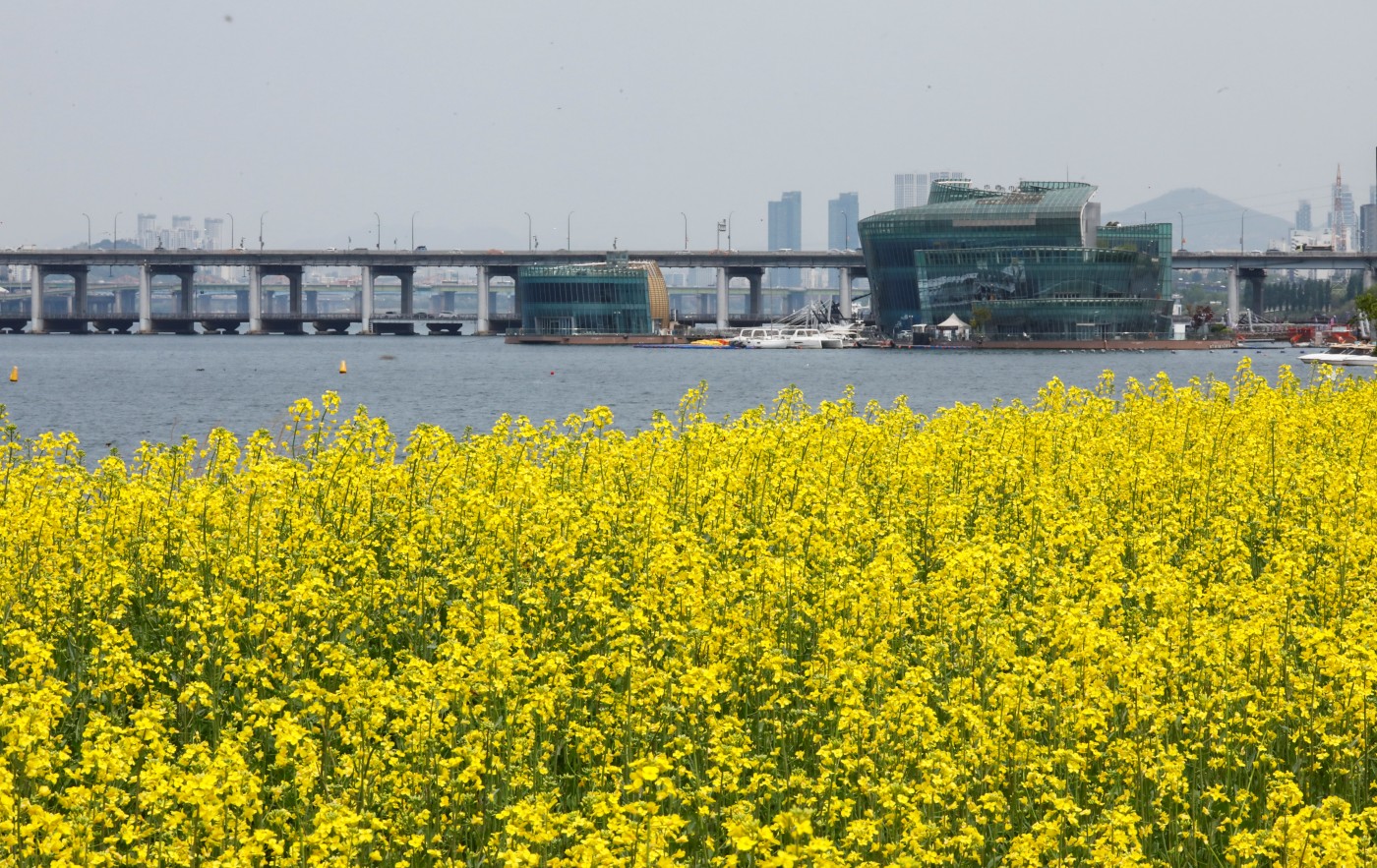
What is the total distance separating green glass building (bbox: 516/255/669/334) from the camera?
16988cm

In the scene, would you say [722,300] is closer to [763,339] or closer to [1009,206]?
[763,339]

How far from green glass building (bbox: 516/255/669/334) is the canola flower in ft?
501

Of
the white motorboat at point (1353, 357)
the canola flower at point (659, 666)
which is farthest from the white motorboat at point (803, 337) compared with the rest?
the canola flower at point (659, 666)

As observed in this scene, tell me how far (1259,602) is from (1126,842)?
13.3ft

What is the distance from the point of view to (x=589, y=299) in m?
171

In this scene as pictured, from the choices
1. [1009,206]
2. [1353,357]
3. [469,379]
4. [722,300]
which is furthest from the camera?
[722,300]

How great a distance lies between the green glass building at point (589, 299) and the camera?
169875mm

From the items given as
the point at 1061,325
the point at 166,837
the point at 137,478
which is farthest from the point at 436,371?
the point at 166,837

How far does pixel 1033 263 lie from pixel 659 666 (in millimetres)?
145752

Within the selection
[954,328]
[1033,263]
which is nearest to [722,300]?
[954,328]

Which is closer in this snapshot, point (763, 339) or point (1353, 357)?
point (1353, 357)

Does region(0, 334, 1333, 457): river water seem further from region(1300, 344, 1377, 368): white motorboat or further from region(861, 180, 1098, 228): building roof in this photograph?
region(861, 180, 1098, 228): building roof

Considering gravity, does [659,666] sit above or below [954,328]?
below

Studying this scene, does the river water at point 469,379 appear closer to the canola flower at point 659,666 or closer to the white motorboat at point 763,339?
the white motorboat at point 763,339
